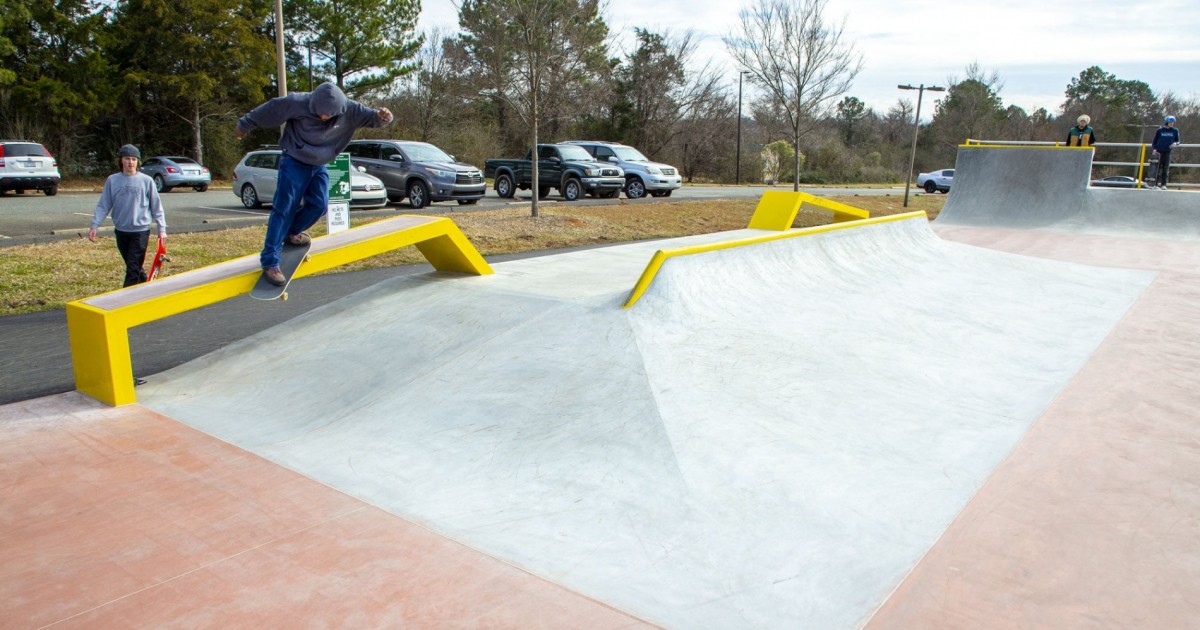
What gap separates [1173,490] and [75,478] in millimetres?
5766

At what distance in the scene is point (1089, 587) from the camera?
10.00ft

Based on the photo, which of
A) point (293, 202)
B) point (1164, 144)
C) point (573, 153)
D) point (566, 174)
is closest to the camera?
point (293, 202)

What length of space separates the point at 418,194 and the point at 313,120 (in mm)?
13939

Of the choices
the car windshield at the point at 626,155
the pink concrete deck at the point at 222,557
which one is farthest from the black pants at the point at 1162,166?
the pink concrete deck at the point at 222,557

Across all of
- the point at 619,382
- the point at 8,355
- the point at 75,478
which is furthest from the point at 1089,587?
the point at 8,355

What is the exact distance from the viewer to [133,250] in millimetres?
7598

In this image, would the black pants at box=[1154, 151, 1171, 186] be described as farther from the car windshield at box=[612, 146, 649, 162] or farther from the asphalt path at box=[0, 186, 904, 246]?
the car windshield at box=[612, 146, 649, 162]

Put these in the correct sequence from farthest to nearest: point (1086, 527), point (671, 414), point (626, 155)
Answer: point (626, 155), point (671, 414), point (1086, 527)

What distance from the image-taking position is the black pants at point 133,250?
757cm

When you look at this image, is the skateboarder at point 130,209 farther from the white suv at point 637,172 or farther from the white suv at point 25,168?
the white suv at point 25,168

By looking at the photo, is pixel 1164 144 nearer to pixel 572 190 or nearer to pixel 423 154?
pixel 572 190

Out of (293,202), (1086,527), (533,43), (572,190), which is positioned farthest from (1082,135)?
(293,202)

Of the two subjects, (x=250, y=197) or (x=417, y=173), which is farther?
(x=417, y=173)

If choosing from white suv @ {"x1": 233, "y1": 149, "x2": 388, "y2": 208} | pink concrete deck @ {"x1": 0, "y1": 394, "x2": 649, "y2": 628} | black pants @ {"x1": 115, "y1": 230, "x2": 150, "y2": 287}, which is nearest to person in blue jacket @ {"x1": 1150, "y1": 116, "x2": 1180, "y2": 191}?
white suv @ {"x1": 233, "y1": 149, "x2": 388, "y2": 208}
